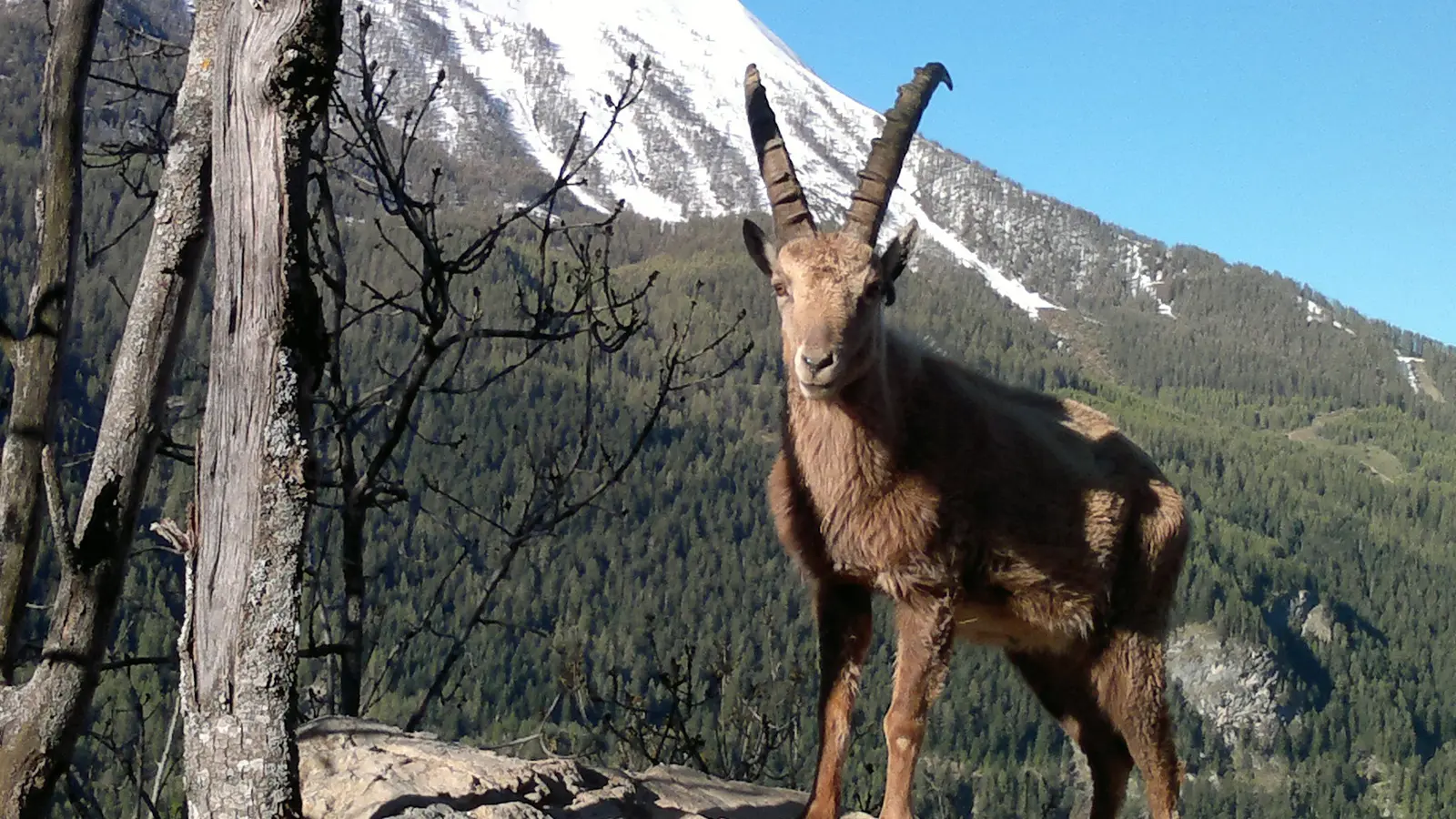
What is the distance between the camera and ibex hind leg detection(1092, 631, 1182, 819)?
27.9ft

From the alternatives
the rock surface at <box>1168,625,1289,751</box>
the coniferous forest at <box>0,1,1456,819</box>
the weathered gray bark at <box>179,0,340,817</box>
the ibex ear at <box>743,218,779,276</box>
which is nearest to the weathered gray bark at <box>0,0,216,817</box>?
the coniferous forest at <box>0,1,1456,819</box>

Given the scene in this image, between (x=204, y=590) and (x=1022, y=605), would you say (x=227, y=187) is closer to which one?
(x=204, y=590)

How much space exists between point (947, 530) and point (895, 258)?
67.8 inches

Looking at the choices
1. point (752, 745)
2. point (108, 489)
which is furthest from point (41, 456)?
point (752, 745)

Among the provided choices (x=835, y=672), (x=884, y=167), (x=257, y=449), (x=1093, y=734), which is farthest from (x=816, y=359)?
(x=1093, y=734)

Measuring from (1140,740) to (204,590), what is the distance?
6.60 metres

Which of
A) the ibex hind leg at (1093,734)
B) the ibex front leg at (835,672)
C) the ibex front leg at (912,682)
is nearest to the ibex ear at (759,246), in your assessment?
the ibex front leg at (835,672)

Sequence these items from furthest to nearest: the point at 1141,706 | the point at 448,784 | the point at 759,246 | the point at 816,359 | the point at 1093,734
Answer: the point at 1093,734, the point at 1141,706, the point at 759,246, the point at 816,359, the point at 448,784

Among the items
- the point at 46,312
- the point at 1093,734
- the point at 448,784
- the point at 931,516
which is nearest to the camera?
the point at 46,312

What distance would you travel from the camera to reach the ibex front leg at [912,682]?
22.6ft

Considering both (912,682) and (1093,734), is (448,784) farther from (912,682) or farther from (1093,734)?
(1093,734)

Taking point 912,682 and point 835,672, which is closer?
point 912,682

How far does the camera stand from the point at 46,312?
530 cm

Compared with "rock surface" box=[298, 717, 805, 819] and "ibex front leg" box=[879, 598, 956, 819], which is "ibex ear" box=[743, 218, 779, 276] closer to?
"ibex front leg" box=[879, 598, 956, 819]
